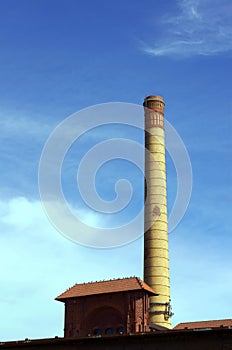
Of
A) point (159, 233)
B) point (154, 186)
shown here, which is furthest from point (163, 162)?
point (159, 233)

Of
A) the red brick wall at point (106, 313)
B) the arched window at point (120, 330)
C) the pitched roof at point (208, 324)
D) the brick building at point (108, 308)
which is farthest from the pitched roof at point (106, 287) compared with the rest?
the pitched roof at point (208, 324)

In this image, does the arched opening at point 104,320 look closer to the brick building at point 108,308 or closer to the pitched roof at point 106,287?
the brick building at point 108,308

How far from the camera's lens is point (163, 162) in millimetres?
42500

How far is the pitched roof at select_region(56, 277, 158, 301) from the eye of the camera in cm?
3413

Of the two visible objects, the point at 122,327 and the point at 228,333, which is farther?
the point at 122,327

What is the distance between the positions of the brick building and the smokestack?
4593 mm

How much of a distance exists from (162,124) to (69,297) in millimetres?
15511

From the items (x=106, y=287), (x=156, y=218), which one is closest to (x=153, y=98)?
(x=156, y=218)

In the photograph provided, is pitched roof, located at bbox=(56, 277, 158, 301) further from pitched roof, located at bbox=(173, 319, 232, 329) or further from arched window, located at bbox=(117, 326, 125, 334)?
pitched roof, located at bbox=(173, 319, 232, 329)

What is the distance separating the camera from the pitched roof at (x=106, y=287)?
3413 cm

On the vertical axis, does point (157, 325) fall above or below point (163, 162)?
below

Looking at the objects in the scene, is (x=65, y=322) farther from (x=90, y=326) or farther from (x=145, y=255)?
(x=145, y=255)

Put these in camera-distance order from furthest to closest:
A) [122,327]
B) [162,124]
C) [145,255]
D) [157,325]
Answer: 1. [162,124]
2. [145,255]
3. [157,325]
4. [122,327]

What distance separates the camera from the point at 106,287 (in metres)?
35.0
